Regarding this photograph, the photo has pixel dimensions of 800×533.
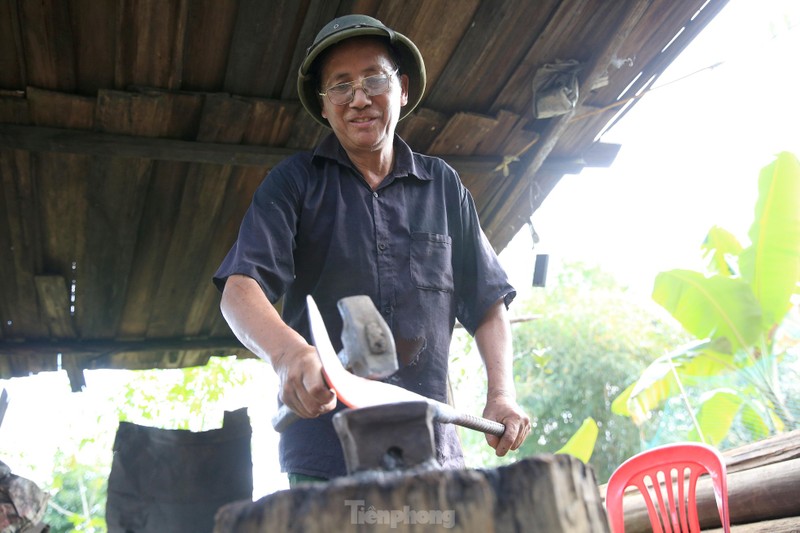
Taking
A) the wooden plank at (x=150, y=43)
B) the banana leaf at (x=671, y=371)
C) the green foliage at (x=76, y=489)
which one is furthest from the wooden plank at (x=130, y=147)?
the green foliage at (x=76, y=489)

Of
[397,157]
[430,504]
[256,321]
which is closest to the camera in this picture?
[430,504]

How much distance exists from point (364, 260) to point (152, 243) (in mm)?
2063

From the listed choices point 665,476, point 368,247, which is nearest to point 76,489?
point 665,476

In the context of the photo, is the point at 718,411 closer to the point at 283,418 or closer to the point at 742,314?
the point at 742,314

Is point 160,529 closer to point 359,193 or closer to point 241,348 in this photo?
point 241,348

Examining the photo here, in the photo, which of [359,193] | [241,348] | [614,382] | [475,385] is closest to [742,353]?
[241,348]

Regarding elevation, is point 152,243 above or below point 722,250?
below

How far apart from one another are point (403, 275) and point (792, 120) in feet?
68.1

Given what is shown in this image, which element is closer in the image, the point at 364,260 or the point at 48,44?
the point at 364,260

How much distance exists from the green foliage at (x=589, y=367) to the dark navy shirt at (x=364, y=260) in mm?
14128

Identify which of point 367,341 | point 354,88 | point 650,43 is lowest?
point 367,341

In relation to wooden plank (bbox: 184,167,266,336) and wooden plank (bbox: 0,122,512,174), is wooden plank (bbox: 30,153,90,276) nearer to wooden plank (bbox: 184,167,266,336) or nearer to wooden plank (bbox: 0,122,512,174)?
wooden plank (bbox: 0,122,512,174)

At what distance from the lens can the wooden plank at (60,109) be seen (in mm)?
2875

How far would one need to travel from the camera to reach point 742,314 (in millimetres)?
6488
